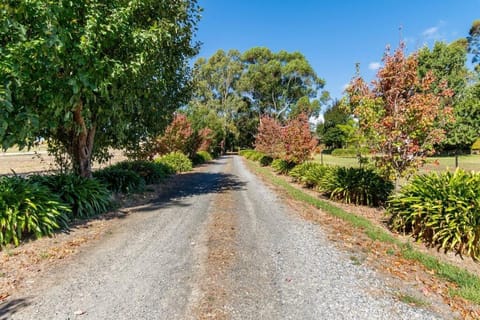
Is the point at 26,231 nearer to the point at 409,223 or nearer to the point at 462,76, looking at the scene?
the point at 409,223

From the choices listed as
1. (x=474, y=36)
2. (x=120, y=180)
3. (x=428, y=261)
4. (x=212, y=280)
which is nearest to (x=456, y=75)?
(x=474, y=36)

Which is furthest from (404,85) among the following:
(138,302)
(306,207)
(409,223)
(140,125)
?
(140,125)

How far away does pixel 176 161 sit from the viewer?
1756cm

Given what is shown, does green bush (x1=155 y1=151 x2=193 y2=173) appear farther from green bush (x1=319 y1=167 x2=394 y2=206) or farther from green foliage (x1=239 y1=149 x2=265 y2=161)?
green bush (x1=319 y1=167 x2=394 y2=206)

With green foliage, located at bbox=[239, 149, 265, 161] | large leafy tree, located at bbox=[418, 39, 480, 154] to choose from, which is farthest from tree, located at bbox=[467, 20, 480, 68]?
green foliage, located at bbox=[239, 149, 265, 161]

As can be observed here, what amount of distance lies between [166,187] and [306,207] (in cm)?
616

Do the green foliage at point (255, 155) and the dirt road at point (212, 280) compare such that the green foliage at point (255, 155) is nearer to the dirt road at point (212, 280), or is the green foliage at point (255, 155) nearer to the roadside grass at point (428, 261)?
the roadside grass at point (428, 261)

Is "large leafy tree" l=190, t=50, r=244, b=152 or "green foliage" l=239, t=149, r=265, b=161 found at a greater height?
"large leafy tree" l=190, t=50, r=244, b=152

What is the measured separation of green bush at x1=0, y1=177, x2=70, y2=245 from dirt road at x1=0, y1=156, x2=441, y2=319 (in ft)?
3.74

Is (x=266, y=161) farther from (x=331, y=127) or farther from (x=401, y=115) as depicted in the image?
(x=331, y=127)

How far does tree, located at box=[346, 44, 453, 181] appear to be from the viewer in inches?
266

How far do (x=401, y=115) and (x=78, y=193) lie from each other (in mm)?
8205

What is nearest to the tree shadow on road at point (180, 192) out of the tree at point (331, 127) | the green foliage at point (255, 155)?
the green foliage at point (255, 155)

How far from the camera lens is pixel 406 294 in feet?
10.8
